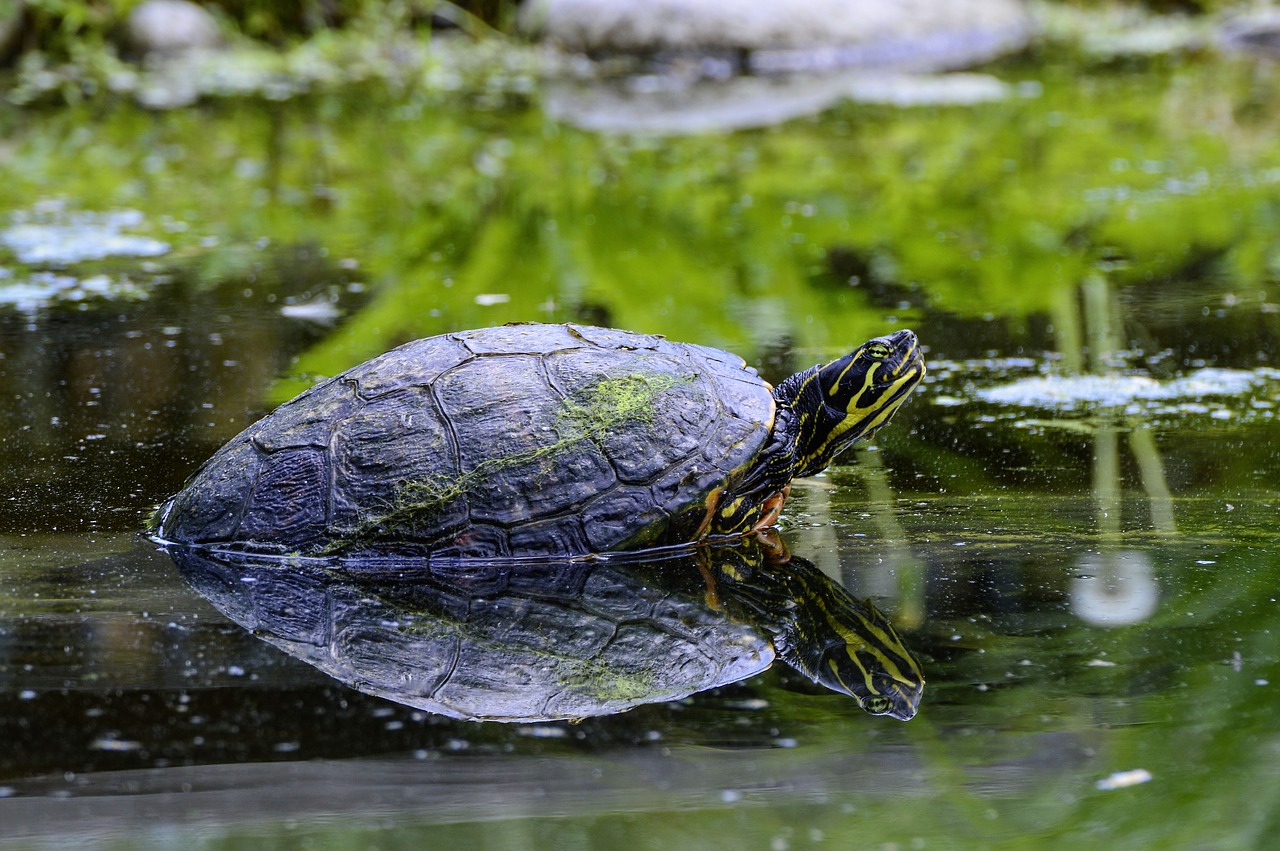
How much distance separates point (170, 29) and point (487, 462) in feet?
37.8

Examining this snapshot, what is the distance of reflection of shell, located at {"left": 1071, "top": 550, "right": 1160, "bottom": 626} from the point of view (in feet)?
8.52

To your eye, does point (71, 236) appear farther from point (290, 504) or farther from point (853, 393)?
point (853, 393)

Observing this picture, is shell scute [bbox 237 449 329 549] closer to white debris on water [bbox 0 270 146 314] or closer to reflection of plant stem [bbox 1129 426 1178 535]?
reflection of plant stem [bbox 1129 426 1178 535]

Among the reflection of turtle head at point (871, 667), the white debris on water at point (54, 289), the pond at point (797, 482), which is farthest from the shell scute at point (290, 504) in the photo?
the white debris on water at point (54, 289)

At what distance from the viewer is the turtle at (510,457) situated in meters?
2.84

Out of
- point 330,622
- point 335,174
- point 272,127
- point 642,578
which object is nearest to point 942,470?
point 642,578

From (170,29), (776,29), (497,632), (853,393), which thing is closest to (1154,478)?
(853,393)

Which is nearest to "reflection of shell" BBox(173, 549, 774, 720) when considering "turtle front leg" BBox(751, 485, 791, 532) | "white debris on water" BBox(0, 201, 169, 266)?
"turtle front leg" BBox(751, 485, 791, 532)

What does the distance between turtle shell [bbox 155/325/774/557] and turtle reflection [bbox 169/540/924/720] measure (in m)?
0.07

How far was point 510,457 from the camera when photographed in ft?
9.37

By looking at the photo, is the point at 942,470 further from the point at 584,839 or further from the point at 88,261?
the point at 88,261

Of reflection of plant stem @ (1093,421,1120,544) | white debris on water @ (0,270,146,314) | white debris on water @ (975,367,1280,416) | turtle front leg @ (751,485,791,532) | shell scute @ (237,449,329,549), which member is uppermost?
white debris on water @ (0,270,146,314)

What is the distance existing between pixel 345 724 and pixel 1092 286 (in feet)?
12.6

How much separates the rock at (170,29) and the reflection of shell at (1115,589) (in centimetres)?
1209
